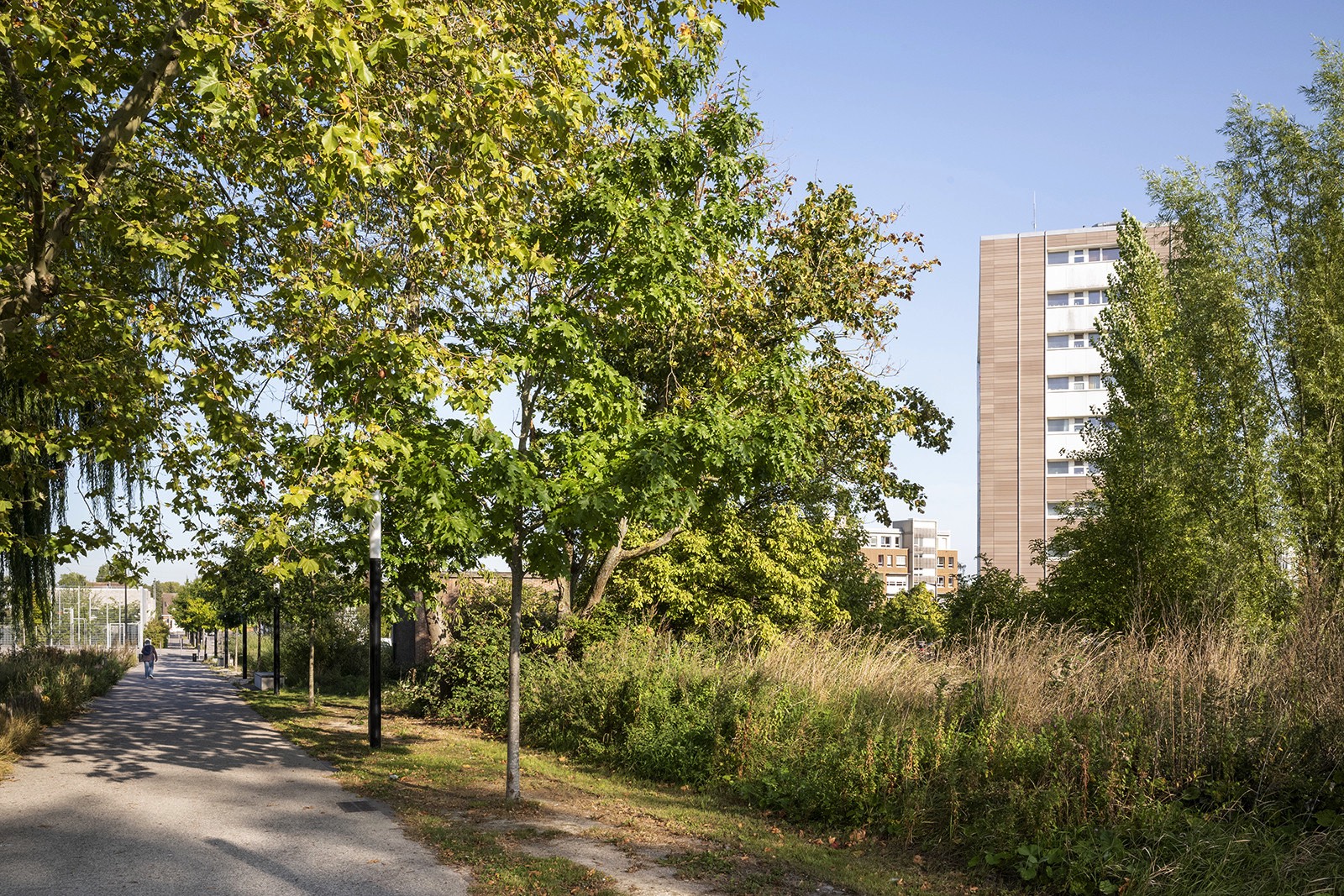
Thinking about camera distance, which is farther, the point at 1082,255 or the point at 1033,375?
the point at 1033,375

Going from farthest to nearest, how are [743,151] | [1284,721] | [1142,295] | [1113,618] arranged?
[1142,295], [1113,618], [743,151], [1284,721]

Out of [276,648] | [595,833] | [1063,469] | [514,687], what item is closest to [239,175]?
[514,687]

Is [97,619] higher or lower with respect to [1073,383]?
lower

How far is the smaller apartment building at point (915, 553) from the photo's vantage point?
466 ft

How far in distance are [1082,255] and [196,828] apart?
229 feet

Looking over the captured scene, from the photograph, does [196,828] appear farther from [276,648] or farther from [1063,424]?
[1063,424]

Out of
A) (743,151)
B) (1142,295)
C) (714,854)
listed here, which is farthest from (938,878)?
(1142,295)

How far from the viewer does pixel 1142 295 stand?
31.4 meters

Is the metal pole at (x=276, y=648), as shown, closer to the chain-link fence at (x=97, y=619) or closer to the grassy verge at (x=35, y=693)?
the grassy verge at (x=35, y=693)

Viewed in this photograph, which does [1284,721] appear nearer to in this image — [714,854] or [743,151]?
[714,854]

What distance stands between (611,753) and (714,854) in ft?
19.1

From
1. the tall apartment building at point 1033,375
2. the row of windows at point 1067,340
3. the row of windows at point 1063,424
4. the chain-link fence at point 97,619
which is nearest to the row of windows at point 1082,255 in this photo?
the tall apartment building at point 1033,375

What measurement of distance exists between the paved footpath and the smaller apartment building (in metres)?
130

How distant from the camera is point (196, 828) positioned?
9375 mm
